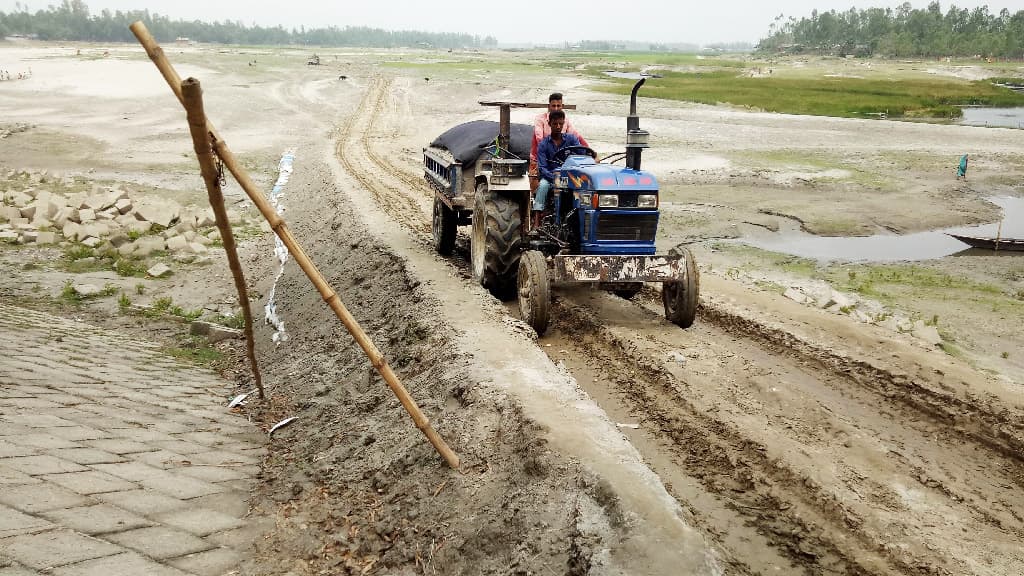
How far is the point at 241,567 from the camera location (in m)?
4.43

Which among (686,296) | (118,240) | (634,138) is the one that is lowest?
(118,240)

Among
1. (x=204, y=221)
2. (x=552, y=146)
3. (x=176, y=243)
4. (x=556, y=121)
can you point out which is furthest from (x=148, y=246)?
(x=556, y=121)

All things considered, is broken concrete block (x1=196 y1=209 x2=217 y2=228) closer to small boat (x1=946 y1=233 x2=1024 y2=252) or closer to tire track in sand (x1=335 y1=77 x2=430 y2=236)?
tire track in sand (x1=335 y1=77 x2=430 y2=236)

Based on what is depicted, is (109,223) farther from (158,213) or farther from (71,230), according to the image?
(158,213)

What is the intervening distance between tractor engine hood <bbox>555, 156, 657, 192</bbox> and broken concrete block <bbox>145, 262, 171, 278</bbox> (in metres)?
6.98

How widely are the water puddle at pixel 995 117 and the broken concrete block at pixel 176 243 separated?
114 feet

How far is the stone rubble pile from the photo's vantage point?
1322cm

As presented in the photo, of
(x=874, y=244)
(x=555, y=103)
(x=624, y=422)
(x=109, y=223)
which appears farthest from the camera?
(x=874, y=244)

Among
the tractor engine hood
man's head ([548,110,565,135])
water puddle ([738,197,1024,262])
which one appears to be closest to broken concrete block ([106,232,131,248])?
man's head ([548,110,565,135])

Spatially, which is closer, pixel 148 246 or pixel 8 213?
pixel 148 246

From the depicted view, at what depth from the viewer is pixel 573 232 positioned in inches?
340

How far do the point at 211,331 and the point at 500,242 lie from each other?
387cm

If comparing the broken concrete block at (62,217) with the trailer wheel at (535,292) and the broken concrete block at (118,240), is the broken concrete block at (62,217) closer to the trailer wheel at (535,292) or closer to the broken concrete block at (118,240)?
the broken concrete block at (118,240)

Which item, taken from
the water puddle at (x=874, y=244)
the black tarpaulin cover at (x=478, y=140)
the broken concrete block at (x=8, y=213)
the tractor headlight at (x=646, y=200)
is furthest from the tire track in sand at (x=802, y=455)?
the broken concrete block at (x=8, y=213)
